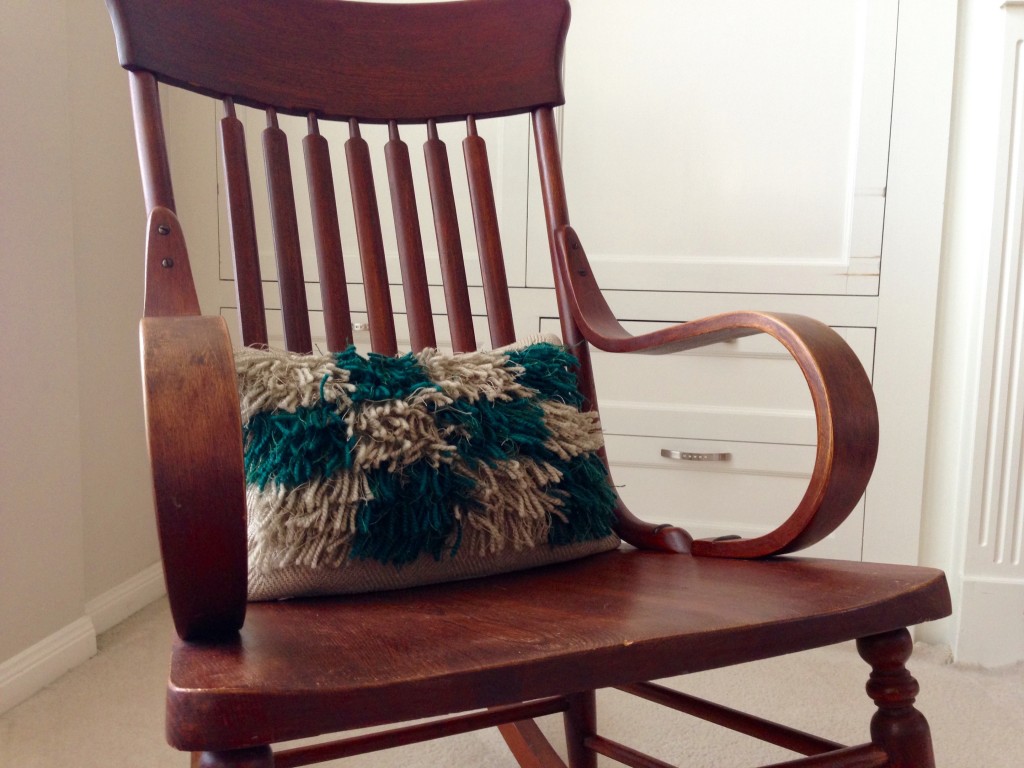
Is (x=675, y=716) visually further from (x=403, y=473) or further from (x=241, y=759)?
(x=241, y=759)

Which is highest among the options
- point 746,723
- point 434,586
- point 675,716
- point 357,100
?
point 357,100

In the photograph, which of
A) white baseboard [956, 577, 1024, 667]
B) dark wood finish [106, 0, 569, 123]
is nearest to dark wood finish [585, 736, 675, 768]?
dark wood finish [106, 0, 569, 123]

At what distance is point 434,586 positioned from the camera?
0.58 meters

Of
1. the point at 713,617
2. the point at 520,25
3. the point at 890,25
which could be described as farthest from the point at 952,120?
the point at 713,617

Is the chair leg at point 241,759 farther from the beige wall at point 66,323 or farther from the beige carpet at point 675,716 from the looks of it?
the beige wall at point 66,323

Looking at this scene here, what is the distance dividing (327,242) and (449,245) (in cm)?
12

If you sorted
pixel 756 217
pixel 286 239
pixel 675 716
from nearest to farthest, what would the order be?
pixel 286 239, pixel 675 716, pixel 756 217

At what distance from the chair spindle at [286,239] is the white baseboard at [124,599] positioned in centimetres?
74

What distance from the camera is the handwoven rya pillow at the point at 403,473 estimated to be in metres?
0.54

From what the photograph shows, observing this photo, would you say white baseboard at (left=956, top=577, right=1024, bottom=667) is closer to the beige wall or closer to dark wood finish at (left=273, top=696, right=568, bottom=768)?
dark wood finish at (left=273, top=696, right=568, bottom=768)

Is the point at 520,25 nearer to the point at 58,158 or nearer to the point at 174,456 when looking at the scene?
the point at 174,456

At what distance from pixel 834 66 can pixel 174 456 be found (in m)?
1.18

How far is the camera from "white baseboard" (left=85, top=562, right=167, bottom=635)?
128 centimetres

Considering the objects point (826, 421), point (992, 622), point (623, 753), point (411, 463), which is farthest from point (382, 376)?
point (992, 622)
